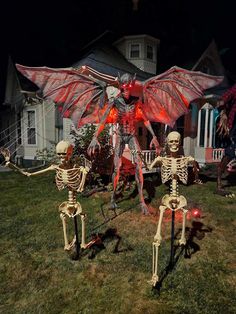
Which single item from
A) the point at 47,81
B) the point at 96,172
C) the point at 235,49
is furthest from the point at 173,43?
the point at 47,81

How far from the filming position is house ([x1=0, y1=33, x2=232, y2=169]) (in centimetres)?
1395

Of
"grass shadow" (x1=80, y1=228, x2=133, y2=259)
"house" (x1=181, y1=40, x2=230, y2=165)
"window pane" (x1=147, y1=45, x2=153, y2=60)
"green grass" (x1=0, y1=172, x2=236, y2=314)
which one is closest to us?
"green grass" (x1=0, y1=172, x2=236, y2=314)

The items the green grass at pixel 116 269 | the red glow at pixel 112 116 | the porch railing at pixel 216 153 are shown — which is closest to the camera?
the green grass at pixel 116 269

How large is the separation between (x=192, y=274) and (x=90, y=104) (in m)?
4.39

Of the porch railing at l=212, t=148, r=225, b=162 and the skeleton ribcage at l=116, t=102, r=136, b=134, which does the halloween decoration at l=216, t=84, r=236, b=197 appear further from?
the porch railing at l=212, t=148, r=225, b=162

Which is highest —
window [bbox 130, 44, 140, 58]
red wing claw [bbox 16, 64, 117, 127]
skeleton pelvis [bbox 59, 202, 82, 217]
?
window [bbox 130, 44, 140, 58]

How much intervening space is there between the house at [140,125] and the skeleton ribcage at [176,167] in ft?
30.9

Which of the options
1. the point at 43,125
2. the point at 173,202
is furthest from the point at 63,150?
the point at 43,125

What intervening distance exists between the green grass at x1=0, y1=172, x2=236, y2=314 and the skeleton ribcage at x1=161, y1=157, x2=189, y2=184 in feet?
5.27

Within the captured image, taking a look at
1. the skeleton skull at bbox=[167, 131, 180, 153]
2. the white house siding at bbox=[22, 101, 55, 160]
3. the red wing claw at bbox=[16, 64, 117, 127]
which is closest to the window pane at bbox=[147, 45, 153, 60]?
the white house siding at bbox=[22, 101, 55, 160]

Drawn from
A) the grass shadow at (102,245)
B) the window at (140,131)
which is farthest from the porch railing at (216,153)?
the grass shadow at (102,245)

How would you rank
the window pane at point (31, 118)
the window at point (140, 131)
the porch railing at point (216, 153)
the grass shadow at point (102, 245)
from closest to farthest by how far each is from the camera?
the grass shadow at point (102, 245) < the window at point (140, 131) < the porch railing at point (216, 153) < the window pane at point (31, 118)

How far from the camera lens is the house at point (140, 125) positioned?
45.8ft

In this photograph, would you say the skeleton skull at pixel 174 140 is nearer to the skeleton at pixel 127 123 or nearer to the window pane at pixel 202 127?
the skeleton at pixel 127 123
